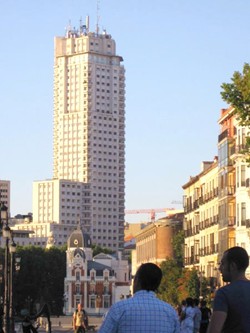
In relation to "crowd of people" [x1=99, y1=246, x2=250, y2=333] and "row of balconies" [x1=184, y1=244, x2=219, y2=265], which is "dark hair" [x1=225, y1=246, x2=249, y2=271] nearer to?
"crowd of people" [x1=99, y1=246, x2=250, y2=333]

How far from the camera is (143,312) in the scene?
980 cm

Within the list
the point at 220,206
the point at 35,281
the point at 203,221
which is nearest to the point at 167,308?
the point at 220,206

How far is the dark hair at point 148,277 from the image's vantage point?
9.98 metres

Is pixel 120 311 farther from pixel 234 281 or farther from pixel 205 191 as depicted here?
pixel 205 191

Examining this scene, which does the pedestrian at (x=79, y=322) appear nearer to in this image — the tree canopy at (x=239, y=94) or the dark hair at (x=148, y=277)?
the tree canopy at (x=239, y=94)

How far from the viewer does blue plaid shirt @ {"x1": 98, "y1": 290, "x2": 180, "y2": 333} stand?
9672mm

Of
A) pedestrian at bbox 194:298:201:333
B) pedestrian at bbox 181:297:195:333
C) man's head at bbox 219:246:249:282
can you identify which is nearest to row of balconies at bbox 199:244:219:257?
pedestrian at bbox 194:298:201:333

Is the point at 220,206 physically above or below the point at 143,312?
above

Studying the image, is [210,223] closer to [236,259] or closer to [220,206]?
[220,206]

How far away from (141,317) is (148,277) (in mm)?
394

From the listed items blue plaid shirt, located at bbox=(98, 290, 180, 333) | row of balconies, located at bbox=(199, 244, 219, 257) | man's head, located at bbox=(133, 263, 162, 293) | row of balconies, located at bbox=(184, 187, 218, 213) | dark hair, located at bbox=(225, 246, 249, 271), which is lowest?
blue plaid shirt, located at bbox=(98, 290, 180, 333)

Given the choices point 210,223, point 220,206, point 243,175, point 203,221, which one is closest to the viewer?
point 243,175

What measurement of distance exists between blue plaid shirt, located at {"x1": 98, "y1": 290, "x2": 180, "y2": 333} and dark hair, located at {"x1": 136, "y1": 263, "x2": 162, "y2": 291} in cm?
7

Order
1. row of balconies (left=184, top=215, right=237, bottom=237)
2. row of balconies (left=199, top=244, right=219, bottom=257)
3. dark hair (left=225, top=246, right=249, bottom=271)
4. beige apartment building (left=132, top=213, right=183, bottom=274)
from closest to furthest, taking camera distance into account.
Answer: dark hair (left=225, top=246, right=249, bottom=271), row of balconies (left=184, top=215, right=237, bottom=237), row of balconies (left=199, top=244, right=219, bottom=257), beige apartment building (left=132, top=213, right=183, bottom=274)
